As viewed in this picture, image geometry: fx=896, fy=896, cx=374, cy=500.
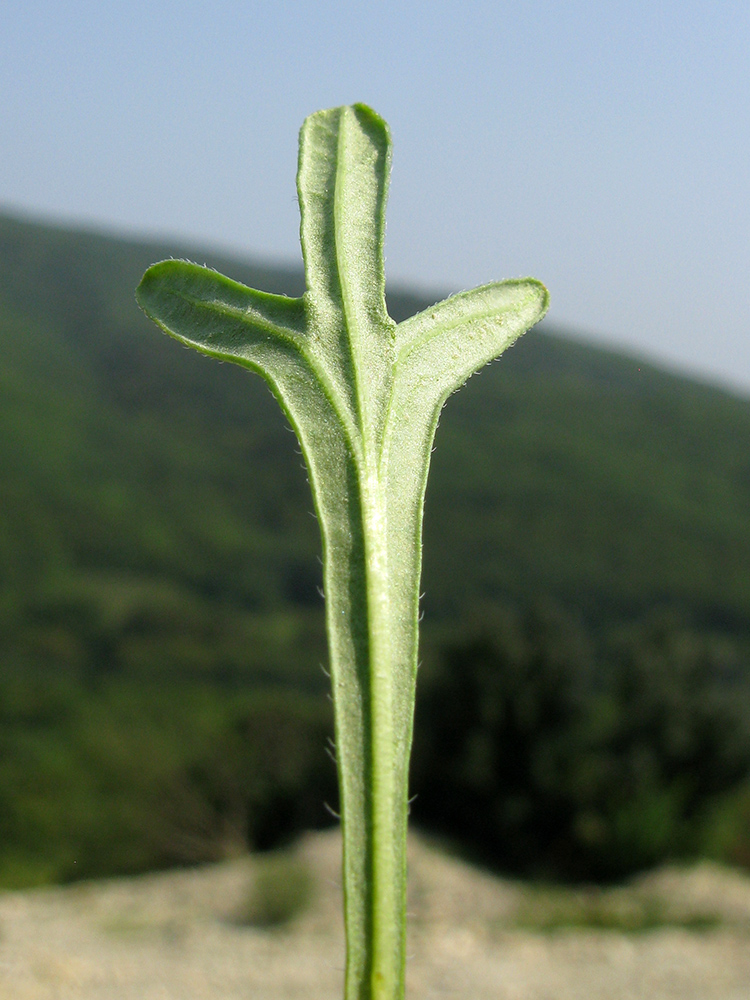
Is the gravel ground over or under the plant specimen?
under

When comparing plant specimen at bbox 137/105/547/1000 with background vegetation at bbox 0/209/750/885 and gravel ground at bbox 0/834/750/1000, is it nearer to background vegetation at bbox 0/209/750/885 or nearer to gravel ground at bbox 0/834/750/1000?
background vegetation at bbox 0/209/750/885

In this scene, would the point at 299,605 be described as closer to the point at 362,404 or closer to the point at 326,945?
the point at 326,945

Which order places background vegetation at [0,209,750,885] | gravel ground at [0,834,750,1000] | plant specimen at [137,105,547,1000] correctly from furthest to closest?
background vegetation at [0,209,750,885] < gravel ground at [0,834,750,1000] < plant specimen at [137,105,547,1000]

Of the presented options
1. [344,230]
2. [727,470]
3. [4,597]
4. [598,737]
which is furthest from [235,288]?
[727,470]

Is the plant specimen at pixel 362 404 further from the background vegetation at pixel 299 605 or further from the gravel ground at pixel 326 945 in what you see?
the gravel ground at pixel 326 945

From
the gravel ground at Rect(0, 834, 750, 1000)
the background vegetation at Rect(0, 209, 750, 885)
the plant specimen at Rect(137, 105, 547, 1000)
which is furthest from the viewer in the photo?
the background vegetation at Rect(0, 209, 750, 885)

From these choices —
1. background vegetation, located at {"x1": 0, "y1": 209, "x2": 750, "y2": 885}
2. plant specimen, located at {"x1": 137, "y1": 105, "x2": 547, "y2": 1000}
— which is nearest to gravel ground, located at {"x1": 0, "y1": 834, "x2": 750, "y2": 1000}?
background vegetation, located at {"x1": 0, "y1": 209, "x2": 750, "y2": 885}

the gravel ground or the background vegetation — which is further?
the background vegetation

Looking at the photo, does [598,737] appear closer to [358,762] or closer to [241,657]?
[358,762]
